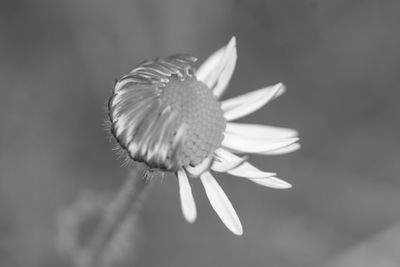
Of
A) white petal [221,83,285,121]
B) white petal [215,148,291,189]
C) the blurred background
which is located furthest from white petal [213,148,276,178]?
the blurred background

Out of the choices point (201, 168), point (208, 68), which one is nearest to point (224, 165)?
point (201, 168)

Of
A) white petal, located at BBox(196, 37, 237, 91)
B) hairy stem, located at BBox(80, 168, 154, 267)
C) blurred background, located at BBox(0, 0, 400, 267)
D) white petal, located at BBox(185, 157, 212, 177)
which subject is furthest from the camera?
blurred background, located at BBox(0, 0, 400, 267)

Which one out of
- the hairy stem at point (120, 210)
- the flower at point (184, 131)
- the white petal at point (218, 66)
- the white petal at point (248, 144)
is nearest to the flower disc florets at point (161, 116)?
the flower at point (184, 131)

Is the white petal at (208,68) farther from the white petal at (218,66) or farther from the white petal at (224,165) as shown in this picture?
the white petal at (224,165)

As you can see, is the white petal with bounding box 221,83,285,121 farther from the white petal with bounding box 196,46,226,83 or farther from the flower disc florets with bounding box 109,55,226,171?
the flower disc florets with bounding box 109,55,226,171

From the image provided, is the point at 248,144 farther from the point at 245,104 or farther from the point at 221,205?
the point at 221,205

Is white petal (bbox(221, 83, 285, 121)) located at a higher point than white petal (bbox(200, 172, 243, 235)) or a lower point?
higher
